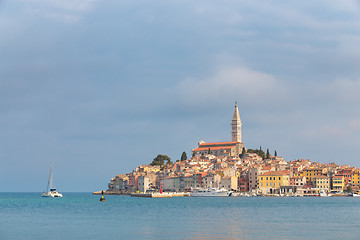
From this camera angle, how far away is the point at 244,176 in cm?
11562

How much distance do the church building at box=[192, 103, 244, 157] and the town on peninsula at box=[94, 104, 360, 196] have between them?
37cm

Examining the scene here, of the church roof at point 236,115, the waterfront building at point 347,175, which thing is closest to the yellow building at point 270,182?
the waterfront building at point 347,175

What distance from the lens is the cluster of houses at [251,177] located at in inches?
4355

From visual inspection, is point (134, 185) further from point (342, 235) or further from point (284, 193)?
point (342, 235)

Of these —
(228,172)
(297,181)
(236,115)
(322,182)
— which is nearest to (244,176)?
(228,172)

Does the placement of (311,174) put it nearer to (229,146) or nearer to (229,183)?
(229,183)

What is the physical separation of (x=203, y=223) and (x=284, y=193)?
7572cm

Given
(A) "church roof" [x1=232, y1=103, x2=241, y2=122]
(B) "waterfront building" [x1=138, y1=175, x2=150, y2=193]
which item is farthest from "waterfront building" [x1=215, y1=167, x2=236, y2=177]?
(A) "church roof" [x1=232, y1=103, x2=241, y2=122]

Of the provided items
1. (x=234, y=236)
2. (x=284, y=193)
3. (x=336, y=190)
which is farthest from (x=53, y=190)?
(x=234, y=236)

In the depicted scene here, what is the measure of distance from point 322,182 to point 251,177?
14568 mm

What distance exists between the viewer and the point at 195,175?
117 meters

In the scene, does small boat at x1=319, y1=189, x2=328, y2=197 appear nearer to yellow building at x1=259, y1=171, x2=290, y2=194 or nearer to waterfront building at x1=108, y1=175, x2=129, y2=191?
yellow building at x1=259, y1=171, x2=290, y2=194

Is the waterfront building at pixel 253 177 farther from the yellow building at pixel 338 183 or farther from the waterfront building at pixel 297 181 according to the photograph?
the yellow building at pixel 338 183

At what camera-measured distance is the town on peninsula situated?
110500 mm
